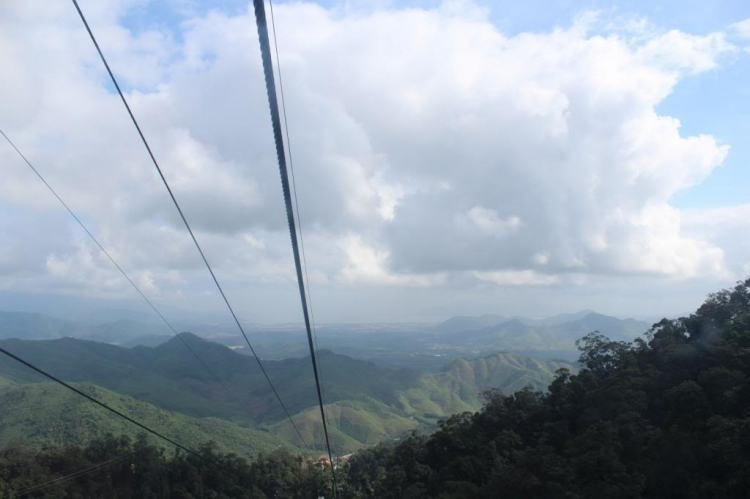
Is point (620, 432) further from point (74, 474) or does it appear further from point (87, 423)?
point (87, 423)

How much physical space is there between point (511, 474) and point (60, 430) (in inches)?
4044

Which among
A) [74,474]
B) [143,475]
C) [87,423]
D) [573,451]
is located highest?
[573,451]

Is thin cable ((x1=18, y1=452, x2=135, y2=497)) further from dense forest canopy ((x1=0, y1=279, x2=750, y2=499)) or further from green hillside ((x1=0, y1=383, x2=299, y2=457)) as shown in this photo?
green hillside ((x1=0, y1=383, x2=299, y2=457))

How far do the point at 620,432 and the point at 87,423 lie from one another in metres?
105

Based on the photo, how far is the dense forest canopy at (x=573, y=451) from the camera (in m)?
23.9

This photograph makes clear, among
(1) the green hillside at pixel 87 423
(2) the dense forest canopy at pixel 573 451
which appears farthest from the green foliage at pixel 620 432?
(1) the green hillside at pixel 87 423

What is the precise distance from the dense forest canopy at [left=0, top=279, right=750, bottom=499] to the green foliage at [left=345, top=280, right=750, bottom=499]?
0.09m

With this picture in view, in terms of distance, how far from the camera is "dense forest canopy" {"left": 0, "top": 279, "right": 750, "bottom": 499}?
2385cm

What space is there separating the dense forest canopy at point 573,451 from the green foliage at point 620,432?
0.09m

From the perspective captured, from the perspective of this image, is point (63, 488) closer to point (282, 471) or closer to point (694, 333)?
point (282, 471)

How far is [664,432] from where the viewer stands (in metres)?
27.0

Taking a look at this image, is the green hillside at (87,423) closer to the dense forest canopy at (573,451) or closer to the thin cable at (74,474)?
the thin cable at (74,474)

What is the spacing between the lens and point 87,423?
97.0 metres

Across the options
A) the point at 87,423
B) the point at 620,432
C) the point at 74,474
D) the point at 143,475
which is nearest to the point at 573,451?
the point at 620,432
